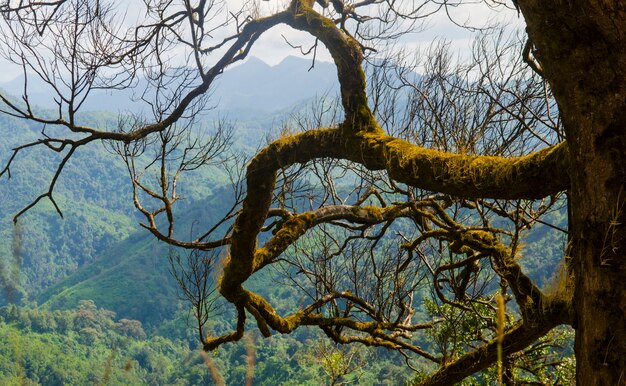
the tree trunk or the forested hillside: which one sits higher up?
the forested hillside

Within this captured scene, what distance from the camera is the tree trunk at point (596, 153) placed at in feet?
4.69

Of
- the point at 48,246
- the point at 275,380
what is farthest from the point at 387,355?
the point at 48,246

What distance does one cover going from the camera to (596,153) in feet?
4.82

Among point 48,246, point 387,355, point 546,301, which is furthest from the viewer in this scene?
point 48,246

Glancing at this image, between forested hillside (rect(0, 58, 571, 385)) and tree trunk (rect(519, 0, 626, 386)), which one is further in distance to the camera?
forested hillside (rect(0, 58, 571, 385))

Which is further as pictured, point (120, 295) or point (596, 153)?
point (120, 295)

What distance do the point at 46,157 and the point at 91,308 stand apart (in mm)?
81812

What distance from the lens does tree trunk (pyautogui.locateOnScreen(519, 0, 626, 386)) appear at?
1.43 meters

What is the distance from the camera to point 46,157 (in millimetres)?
143875

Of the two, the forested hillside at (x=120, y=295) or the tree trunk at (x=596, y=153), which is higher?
the forested hillside at (x=120, y=295)

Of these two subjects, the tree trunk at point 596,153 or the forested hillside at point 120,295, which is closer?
the tree trunk at point 596,153

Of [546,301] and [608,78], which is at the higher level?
[608,78]

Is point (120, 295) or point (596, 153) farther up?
point (120, 295)

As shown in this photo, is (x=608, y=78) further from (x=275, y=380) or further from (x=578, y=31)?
(x=275, y=380)
